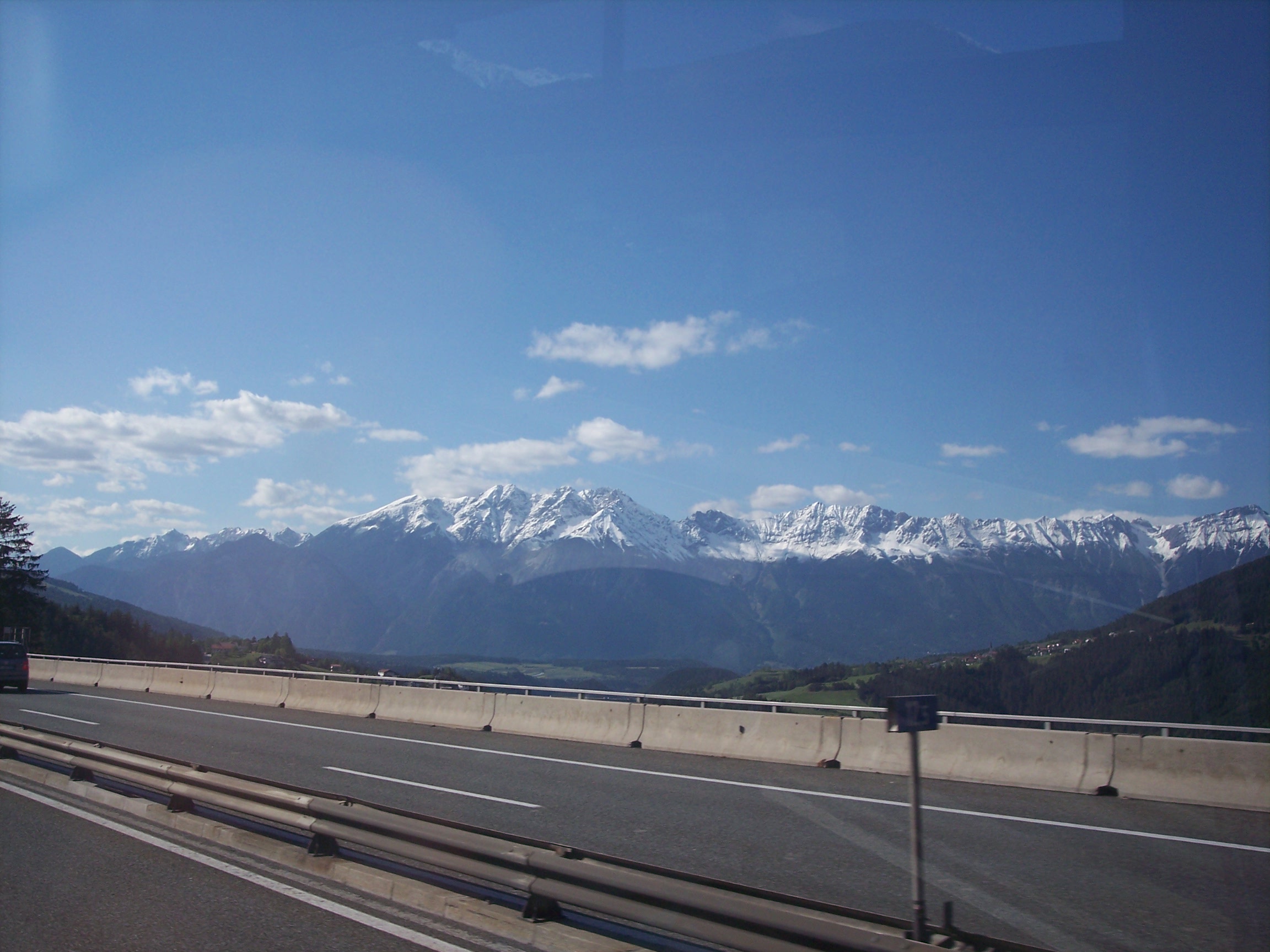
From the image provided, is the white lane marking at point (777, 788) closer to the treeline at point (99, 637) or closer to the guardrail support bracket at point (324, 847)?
the guardrail support bracket at point (324, 847)

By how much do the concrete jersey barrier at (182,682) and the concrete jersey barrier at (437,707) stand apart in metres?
10.7

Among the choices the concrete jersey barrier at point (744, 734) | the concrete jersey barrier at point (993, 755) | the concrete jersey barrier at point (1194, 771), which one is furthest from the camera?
the concrete jersey barrier at point (744, 734)

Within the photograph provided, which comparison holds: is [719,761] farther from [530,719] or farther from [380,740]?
[380,740]

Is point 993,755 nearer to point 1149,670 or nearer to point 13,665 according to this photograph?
point 1149,670

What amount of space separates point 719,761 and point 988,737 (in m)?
4.56

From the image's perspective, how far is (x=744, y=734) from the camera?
16328mm

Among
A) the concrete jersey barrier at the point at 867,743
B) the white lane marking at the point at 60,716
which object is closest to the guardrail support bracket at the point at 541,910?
the concrete jersey barrier at the point at 867,743

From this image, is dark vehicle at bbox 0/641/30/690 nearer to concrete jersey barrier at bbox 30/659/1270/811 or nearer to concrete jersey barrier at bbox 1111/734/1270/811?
concrete jersey barrier at bbox 30/659/1270/811

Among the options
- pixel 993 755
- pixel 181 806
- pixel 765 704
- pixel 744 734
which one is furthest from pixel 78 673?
pixel 993 755

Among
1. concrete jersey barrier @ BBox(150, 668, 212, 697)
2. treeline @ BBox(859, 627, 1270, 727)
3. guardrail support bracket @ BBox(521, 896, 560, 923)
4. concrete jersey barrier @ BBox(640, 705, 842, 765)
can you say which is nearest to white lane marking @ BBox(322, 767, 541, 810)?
guardrail support bracket @ BBox(521, 896, 560, 923)

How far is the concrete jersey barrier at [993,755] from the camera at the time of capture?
484 inches

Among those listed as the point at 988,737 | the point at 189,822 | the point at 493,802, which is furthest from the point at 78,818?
the point at 988,737

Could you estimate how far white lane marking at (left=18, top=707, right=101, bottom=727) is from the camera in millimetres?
20625

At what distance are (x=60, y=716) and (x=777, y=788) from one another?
1862 cm
